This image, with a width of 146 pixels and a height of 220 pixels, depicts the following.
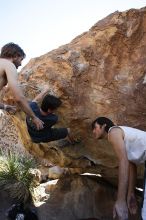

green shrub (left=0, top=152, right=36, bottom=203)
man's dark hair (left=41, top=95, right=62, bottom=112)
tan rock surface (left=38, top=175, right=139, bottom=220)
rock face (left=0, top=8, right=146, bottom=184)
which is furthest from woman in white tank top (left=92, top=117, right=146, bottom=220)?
green shrub (left=0, top=152, right=36, bottom=203)

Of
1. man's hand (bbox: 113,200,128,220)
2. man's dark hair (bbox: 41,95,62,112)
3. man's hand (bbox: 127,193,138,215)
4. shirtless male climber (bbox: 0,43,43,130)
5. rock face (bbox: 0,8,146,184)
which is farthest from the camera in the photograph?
rock face (bbox: 0,8,146,184)

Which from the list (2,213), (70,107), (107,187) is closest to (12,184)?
(2,213)

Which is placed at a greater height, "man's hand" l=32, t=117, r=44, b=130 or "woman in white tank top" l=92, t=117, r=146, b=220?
"man's hand" l=32, t=117, r=44, b=130

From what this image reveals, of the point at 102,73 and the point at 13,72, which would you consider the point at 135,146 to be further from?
the point at 102,73

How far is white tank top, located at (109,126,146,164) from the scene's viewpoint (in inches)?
175

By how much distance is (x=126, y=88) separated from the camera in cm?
602

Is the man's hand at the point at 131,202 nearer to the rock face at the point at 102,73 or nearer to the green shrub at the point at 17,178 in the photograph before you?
the rock face at the point at 102,73

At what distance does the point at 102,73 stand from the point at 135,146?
1.91 m

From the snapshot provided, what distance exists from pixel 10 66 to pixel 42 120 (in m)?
1.05

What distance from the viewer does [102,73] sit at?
20.0 ft

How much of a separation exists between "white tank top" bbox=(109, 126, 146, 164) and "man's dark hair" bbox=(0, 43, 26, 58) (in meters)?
1.70

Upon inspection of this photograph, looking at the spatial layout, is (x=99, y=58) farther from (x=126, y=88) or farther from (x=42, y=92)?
(x=42, y=92)

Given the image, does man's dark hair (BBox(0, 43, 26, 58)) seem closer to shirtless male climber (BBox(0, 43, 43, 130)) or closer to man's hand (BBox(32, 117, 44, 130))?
shirtless male climber (BBox(0, 43, 43, 130))

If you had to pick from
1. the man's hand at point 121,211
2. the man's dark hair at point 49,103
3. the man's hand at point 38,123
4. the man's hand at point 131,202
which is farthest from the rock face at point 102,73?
the man's hand at point 121,211
